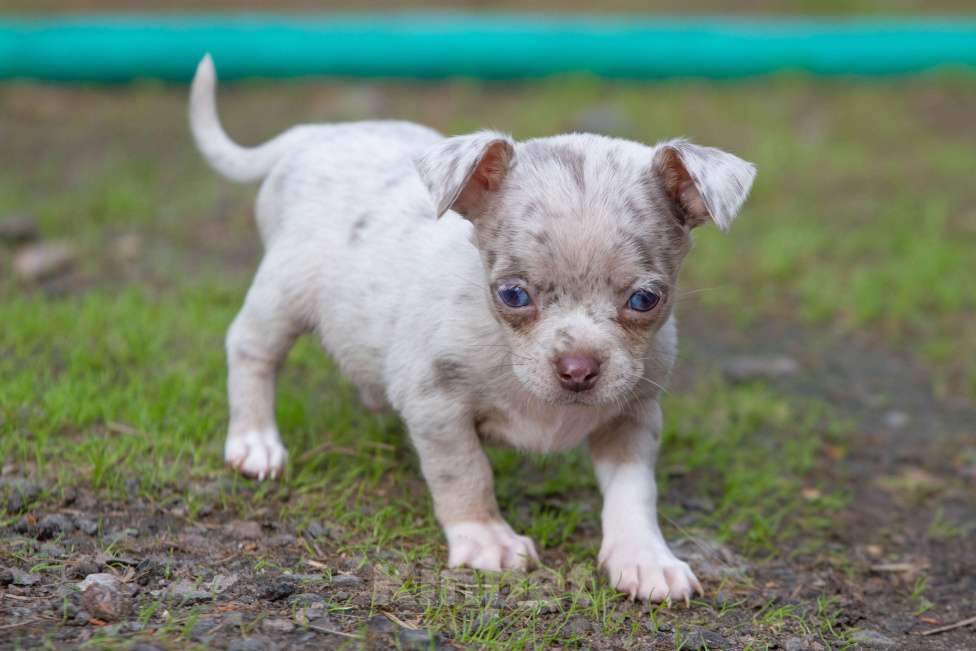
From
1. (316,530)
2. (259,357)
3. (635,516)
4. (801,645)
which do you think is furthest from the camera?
(259,357)

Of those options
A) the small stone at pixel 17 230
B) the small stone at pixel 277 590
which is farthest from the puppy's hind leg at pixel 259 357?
the small stone at pixel 17 230

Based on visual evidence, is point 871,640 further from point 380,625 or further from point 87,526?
point 87,526

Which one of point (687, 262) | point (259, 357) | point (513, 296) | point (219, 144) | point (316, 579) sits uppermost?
point (219, 144)

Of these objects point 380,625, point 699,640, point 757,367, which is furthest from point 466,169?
point 757,367

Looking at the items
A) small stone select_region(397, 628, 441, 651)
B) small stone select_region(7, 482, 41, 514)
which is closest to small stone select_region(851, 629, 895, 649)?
small stone select_region(397, 628, 441, 651)

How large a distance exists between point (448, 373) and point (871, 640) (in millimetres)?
1579

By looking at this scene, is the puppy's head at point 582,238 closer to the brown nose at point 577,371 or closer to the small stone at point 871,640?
the brown nose at point 577,371

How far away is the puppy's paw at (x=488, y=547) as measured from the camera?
13.3 ft

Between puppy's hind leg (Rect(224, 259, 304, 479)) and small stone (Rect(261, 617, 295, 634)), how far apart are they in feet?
4.27

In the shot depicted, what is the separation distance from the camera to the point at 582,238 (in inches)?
145

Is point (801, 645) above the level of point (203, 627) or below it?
below

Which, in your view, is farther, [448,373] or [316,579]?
[448,373]

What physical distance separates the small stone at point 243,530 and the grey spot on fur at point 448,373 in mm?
786

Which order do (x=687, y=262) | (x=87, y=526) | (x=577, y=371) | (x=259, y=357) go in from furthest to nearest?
1. (x=687, y=262)
2. (x=259, y=357)
3. (x=87, y=526)
4. (x=577, y=371)
